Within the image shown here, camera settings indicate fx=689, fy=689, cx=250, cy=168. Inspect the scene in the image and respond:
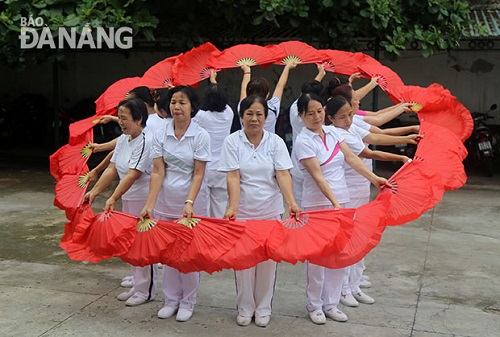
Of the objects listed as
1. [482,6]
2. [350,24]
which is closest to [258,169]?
[350,24]

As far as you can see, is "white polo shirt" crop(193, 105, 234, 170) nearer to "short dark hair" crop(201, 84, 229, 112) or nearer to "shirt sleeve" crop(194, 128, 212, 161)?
"short dark hair" crop(201, 84, 229, 112)

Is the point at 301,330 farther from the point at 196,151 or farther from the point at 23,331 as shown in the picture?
the point at 23,331

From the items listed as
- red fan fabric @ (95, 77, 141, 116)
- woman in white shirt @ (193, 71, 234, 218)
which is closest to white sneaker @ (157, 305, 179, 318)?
woman in white shirt @ (193, 71, 234, 218)

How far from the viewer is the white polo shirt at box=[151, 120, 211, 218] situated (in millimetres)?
4242

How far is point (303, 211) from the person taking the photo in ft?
13.8

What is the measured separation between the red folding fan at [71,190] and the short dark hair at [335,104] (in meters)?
1.71

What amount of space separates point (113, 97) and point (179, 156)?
1.30 m

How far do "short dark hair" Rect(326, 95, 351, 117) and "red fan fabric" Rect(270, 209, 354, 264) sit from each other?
2.45 ft

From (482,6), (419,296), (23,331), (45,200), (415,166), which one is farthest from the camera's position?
(482,6)

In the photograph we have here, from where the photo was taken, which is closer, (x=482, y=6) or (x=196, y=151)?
(x=196, y=151)

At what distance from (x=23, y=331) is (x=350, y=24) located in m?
5.58

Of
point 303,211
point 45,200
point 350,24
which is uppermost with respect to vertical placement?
point 350,24

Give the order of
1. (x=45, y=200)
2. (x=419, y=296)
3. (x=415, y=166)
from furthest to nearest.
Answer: (x=45, y=200), (x=419, y=296), (x=415, y=166)

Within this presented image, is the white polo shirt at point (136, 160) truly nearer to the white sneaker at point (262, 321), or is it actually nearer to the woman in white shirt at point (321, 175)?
the woman in white shirt at point (321, 175)
